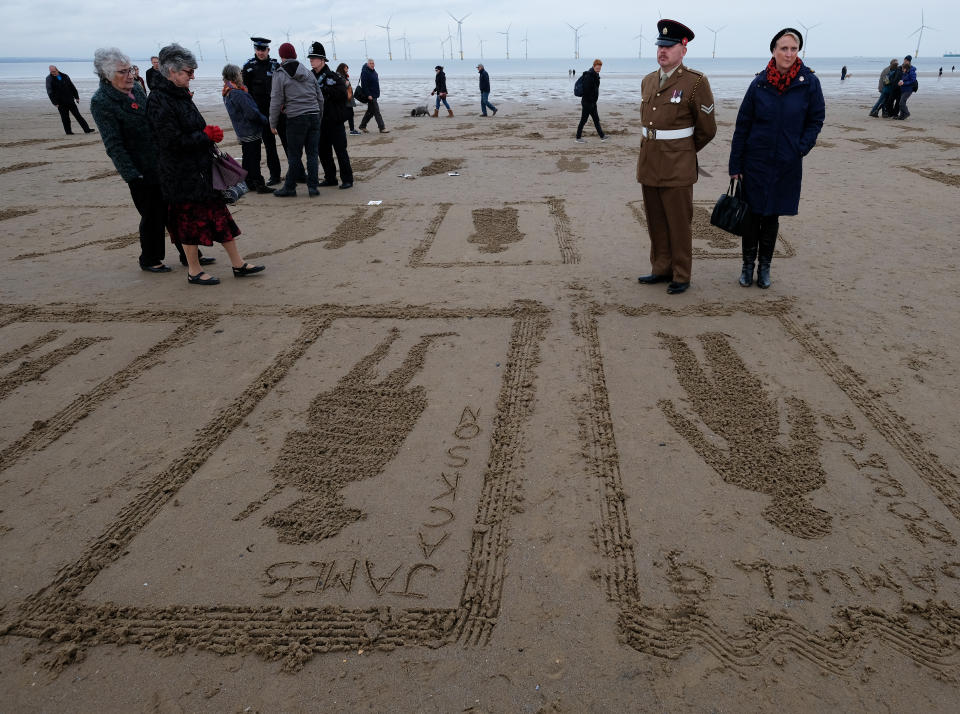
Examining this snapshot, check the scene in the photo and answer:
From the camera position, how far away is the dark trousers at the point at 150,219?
5.07 m

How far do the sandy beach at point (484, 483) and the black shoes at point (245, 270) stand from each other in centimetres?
19

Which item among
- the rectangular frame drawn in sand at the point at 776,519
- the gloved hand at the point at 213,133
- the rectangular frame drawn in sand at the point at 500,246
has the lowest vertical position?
the rectangular frame drawn in sand at the point at 776,519

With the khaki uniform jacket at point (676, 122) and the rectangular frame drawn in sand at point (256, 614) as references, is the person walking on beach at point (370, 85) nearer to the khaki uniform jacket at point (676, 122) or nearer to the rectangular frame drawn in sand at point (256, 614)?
the khaki uniform jacket at point (676, 122)

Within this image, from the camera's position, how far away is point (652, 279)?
15.6ft

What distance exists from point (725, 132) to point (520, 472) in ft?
42.7

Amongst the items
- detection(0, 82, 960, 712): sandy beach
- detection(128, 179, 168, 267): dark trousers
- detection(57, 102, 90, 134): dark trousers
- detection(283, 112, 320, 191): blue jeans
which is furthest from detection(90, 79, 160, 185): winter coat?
detection(57, 102, 90, 134): dark trousers

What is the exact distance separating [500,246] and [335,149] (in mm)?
3769

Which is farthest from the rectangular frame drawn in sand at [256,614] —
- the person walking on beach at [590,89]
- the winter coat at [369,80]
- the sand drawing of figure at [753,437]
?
the winter coat at [369,80]

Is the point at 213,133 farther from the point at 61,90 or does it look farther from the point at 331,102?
the point at 61,90

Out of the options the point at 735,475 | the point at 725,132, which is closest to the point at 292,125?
the point at 735,475

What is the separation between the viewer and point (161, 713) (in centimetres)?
174

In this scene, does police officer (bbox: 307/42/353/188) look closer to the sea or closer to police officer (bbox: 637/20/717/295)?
police officer (bbox: 637/20/717/295)

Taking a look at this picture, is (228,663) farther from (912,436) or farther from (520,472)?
(912,436)

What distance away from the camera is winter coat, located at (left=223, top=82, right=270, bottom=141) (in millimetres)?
7457
